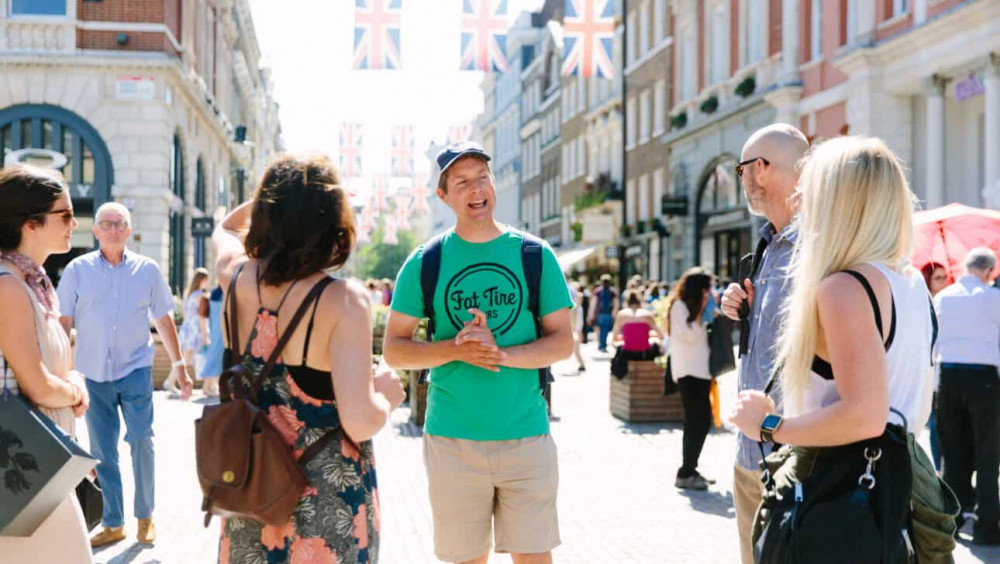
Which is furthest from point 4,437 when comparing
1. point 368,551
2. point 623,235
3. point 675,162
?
point 623,235

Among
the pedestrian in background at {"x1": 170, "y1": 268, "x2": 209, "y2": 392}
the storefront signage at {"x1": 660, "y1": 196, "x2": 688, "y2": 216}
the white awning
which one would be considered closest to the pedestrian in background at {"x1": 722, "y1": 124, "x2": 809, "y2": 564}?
the pedestrian in background at {"x1": 170, "y1": 268, "x2": 209, "y2": 392}

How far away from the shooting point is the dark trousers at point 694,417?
28.4 feet

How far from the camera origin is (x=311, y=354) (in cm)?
303

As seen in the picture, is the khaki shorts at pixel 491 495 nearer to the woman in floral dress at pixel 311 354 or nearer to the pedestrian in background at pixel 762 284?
the pedestrian in background at pixel 762 284

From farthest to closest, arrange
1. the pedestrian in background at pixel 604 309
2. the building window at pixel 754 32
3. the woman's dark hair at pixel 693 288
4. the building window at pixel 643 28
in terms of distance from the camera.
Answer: the building window at pixel 643 28 < the building window at pixel 754 32 < the pedestrian in background at pixel 604 309 < the woman's dark hair at pixel 693 288

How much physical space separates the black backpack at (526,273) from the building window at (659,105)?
33816 mm

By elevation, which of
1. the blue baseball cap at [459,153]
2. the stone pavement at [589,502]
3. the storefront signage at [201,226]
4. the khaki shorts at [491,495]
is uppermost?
the storefront signage at [201,226]

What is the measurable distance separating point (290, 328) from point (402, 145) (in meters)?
41.1

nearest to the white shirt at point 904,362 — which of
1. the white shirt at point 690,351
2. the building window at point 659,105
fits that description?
the white shirt at point 690,351

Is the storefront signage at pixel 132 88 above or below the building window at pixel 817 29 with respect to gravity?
below

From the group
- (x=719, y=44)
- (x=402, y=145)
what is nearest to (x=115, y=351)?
(x=719, y=44)

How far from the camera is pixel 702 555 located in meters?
6.43

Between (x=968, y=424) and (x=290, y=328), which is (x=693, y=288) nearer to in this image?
(x=968, y=424)

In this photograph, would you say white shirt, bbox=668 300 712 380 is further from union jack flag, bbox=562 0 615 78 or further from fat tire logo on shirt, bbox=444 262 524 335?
union jack flag, bbox=562 0 615 78
